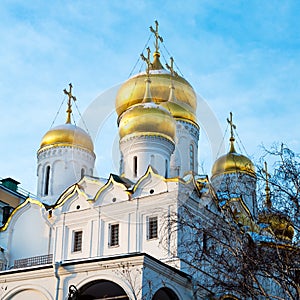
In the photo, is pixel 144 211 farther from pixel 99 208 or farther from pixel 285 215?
pixel 285 215

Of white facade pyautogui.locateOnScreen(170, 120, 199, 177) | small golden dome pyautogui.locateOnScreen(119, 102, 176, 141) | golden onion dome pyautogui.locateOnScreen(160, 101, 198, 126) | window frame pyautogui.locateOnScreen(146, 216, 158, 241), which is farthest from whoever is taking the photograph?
golden onion dome pyautogui.locateOnScreen(160, 101, 198, 126)

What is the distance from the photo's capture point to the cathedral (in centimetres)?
1709

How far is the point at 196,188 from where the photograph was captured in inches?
836

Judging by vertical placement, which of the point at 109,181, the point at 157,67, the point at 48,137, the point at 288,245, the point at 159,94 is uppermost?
the point at 157,67

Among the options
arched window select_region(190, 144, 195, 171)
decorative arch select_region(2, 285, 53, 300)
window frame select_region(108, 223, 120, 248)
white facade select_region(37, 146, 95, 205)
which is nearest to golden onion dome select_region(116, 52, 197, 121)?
arched window select_region(190, 144, 195, 171)

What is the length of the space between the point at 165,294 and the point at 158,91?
12610 millimetres

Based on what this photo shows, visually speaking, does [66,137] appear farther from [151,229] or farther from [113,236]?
[151,229]

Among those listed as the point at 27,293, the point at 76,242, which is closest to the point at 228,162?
the point at 76,242

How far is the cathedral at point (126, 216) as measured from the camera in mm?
17094

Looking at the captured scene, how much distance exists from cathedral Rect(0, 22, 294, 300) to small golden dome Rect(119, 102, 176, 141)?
44 millimetres

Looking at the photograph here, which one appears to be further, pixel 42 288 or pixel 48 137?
pixel 48 137

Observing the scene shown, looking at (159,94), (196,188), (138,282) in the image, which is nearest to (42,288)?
(138,282)

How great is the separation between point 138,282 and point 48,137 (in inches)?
503

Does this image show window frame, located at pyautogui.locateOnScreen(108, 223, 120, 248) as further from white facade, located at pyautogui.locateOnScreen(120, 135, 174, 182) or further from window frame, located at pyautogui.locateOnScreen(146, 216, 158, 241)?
white facade, located at pyautogui.locateOnScreen(120, 135, 174, 182)
